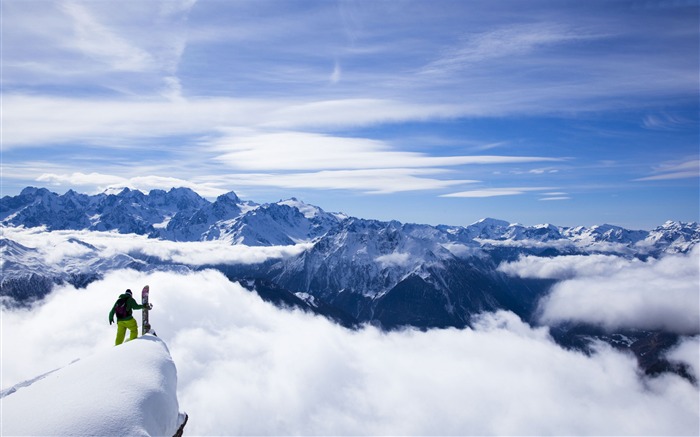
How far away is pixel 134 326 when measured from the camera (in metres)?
24.2

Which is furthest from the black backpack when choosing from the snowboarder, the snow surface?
the snow surface

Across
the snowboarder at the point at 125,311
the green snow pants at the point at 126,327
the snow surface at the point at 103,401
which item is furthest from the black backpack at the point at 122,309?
the snow surface at the point at 103,401

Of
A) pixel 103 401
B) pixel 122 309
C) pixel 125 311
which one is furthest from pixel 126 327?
pixel 103 401

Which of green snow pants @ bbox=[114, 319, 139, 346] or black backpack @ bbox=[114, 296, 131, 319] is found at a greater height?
black backpack @ bbox=[114, 296, 131, 319]

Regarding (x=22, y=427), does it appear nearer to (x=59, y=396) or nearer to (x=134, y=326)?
(x=59, y=396)

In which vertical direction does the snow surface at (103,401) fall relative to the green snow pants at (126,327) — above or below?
above

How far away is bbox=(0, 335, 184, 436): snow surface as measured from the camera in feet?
38.5

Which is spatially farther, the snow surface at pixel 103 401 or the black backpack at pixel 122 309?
the black backpack at pixel 122 309

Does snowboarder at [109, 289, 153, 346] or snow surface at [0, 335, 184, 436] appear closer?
snow surface at [0, 335, 184, 436]

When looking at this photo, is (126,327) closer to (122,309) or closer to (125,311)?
(125,311)

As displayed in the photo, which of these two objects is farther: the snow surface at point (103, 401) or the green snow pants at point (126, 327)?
the green snow pants at point (126, 327)

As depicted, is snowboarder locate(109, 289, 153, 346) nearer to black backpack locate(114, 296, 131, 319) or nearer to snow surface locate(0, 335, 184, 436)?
black backpack locate(114, 296, 131, 319)

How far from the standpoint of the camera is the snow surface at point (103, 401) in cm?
1173

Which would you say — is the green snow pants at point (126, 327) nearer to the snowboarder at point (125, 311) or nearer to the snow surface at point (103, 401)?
the snowboarder at point (125, 311)
